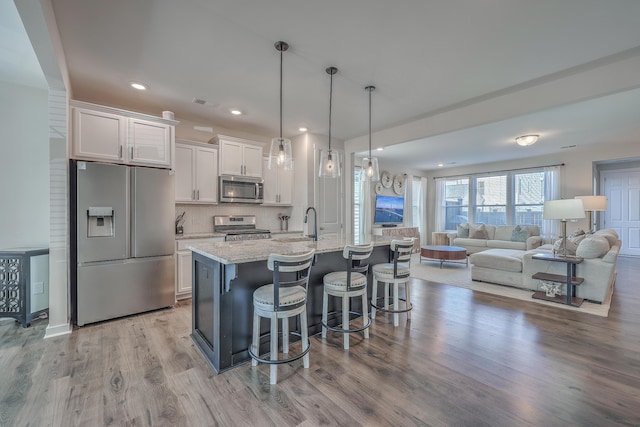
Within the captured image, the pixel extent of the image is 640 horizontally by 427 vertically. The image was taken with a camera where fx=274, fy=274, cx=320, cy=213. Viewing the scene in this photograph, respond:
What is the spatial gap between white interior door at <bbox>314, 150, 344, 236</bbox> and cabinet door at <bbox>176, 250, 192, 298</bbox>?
2.27 metres

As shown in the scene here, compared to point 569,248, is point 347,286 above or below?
below

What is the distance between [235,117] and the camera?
4.26 meters

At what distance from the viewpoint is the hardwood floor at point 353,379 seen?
1674 mm

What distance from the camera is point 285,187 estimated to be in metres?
5.16

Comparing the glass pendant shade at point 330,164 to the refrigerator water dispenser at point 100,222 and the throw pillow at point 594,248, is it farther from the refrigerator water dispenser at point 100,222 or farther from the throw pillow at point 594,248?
the throw pillow at point 594,248

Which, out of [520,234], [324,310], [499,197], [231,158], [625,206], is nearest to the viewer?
[324,310]

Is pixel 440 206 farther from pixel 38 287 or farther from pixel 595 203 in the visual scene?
pixel 38 287

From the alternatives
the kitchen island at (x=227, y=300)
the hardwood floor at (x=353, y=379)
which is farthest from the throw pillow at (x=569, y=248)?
the kitchen island at (x=227, y=300)

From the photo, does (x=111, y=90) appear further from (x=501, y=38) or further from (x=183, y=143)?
(x=501, y=38)

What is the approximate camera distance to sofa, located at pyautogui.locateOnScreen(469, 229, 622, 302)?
143 inches

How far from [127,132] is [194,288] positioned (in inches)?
85.0

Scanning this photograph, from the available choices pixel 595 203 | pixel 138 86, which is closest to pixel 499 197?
pixel 595 203

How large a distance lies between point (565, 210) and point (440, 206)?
5.35 m

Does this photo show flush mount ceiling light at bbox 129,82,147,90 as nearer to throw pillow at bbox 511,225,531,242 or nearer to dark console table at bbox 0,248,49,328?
dark console table at bbox 0,248,49,328
